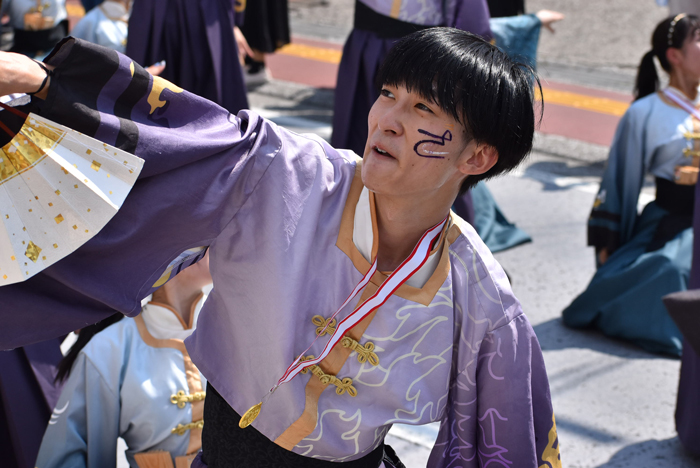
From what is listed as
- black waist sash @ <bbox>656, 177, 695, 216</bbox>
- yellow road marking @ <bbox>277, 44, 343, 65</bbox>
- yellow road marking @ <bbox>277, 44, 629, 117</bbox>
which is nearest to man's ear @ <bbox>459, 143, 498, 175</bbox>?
black waist sash @ <bbox>656, 177, 695, 216</bbox>

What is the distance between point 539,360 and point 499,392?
0.36ft

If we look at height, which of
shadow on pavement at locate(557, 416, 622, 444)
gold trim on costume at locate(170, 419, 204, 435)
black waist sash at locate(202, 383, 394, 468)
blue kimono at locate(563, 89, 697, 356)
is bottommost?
shadow on pavement at locate(557, 416, 622, 444)

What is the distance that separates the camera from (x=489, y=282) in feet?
4.76

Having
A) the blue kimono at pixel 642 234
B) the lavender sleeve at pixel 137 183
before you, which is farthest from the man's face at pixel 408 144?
the blue kimono at pixel 642 234

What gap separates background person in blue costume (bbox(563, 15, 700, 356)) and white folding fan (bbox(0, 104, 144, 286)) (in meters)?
2.82

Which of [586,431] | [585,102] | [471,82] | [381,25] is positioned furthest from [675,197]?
[585,102]

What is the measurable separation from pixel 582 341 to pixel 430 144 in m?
2.47

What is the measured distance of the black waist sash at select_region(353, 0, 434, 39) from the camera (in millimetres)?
3473

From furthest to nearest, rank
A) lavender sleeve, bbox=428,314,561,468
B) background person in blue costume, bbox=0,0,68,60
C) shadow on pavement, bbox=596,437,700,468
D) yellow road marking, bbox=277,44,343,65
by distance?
yellow road marking, bbox=277,44,343,65, background person in blue costume, bbox=0,0,68,60, shadow on pavement, bbox=596,437,700,468, lavender sleeve, bbox=428,314,561,468

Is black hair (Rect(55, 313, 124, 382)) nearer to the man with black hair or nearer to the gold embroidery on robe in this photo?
the man with black hair

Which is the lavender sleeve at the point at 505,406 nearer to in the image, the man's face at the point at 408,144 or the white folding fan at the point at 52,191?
the man's face at the point at 408,144

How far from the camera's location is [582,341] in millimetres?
3578

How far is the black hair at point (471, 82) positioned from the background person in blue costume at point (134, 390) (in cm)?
79

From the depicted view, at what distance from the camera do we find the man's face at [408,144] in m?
1.36
